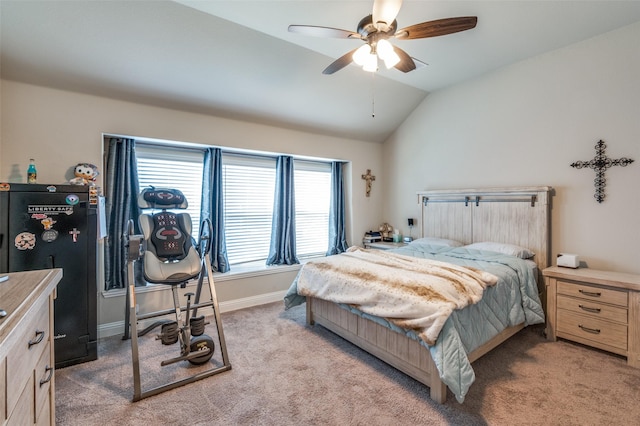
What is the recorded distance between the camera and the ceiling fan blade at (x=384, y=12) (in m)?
1.74

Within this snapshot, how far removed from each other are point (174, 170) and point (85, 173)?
1.04m

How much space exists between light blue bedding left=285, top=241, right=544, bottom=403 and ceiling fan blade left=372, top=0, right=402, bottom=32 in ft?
6.57

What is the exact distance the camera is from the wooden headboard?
3305 mm

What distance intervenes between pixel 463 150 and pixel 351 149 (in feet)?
5.74

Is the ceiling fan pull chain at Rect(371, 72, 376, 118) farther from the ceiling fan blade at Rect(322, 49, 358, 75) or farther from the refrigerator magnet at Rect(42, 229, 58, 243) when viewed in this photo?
the refrigerator magnet at Rect(42, 229, 58, 243)

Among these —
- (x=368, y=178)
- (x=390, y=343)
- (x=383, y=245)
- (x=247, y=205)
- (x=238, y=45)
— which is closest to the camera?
(x=390, y=343)

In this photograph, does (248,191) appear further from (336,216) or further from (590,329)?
(590,329)

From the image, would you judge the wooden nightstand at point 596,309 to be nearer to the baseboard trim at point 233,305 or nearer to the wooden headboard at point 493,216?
the wooden headboard at point 493,216

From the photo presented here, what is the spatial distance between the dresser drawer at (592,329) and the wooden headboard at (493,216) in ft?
2.05

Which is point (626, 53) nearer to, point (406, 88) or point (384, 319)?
point (406, 88)

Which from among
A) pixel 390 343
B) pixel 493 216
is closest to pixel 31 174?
pixel 390 343

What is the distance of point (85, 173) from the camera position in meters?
2.82

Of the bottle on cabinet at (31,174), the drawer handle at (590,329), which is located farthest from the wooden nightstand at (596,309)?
the bottle on cabinet at (31,174)

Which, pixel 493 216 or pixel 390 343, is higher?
pixel 493 216
